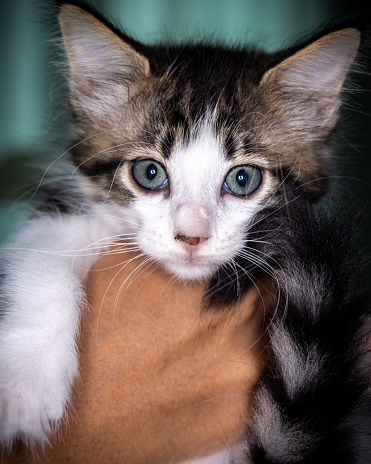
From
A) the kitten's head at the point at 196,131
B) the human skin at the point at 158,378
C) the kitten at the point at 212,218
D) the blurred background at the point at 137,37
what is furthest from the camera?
the blurred background at the point at 137,37

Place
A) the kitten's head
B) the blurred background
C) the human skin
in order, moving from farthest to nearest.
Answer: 1. the blurred background
2. the kitten's head
3. the human skin

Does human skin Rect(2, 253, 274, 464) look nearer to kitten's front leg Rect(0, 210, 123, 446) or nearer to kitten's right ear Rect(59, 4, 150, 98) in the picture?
kitten's front leg Rect(0, 210, 123, 446)

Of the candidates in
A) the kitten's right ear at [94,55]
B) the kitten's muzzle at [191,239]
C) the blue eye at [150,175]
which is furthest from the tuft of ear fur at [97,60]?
the kitten's muzzle at [191,239]

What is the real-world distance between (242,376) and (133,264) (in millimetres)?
484

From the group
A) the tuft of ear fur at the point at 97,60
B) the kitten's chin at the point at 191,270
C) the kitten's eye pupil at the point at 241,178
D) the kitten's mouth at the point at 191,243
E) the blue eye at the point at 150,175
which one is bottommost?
the kitten's chin at the point at 191,270

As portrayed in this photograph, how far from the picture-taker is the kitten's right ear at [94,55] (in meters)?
1.31

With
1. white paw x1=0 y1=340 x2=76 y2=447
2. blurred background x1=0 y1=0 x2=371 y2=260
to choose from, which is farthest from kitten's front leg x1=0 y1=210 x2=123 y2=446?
blurred background x1=0 y1=0 x2=371 y2=260

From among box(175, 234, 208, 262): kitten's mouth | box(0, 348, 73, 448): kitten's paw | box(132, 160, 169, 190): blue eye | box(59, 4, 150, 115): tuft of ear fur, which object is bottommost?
box(0, 348, 73, 448): kitten's paw

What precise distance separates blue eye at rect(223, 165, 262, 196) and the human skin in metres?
0.29

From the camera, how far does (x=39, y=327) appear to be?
113cm

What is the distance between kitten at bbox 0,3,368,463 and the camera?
95 cm

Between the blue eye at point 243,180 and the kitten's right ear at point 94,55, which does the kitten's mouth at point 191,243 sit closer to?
the blue eye at point 243,180

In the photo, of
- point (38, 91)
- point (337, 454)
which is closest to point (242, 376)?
point (337, 454)

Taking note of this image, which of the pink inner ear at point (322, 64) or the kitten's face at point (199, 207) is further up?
the pink inner ear at point (322, 64)
